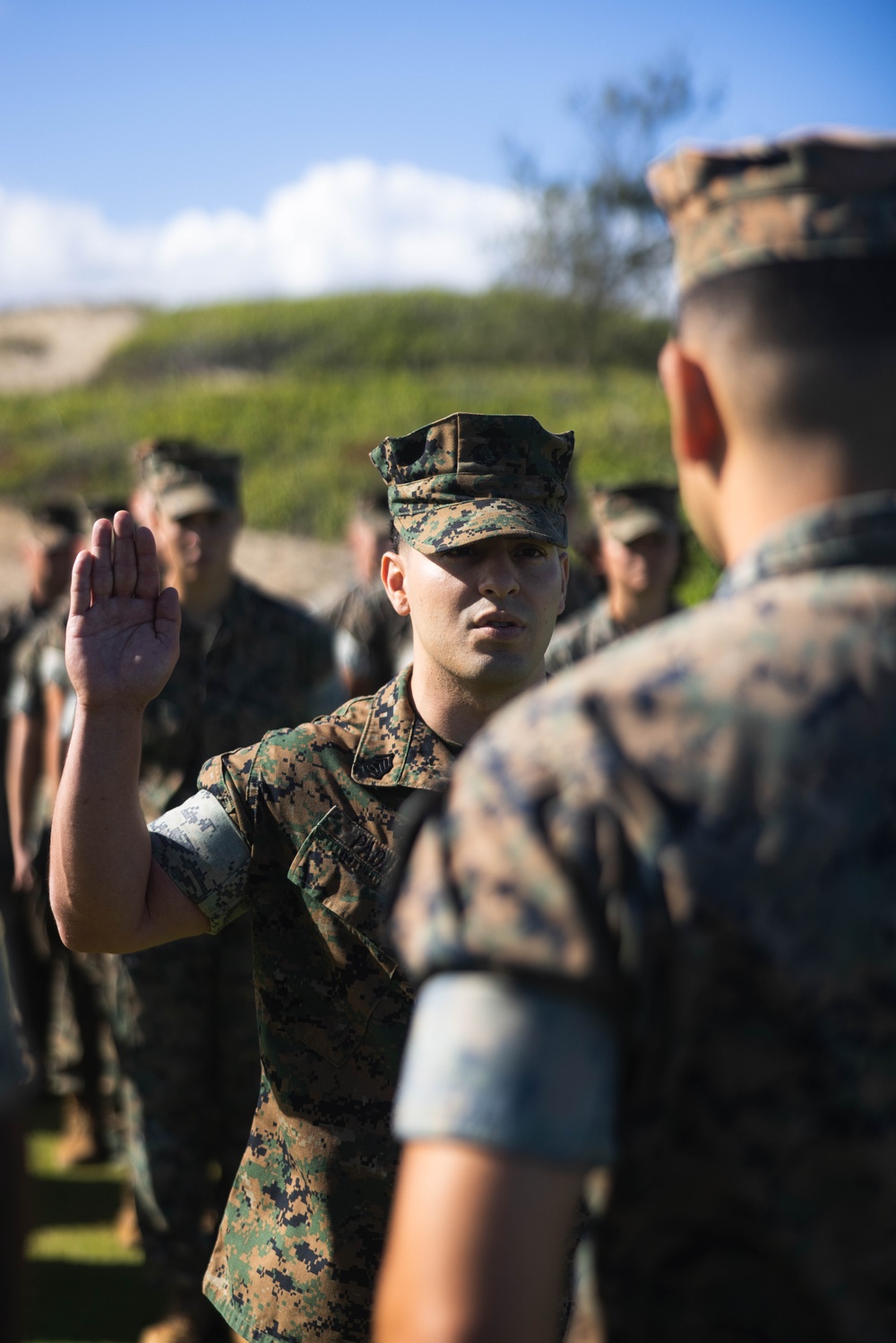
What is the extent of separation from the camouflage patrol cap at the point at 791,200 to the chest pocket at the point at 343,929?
134 cm

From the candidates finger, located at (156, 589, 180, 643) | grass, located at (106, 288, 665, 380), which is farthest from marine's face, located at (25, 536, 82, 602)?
grass, located at (106, 288, 665, 380)

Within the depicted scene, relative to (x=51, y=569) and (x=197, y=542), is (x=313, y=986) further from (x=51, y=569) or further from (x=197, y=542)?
(x=51, y=569)

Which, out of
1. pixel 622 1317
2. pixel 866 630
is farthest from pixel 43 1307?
pixel 866 630

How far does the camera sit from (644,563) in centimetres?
616

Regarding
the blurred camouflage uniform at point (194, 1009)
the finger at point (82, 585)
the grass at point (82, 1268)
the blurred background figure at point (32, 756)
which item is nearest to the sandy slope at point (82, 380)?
the blurred background figure at point (32, 756)

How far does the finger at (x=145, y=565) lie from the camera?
7.99 ft

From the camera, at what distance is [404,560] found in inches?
109

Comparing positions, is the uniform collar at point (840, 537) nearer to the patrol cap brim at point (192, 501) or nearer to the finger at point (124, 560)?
the finger at point (124, 560)

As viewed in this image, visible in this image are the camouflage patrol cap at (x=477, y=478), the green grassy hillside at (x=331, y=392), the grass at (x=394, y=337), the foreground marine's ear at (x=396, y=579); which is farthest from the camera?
the grass at (x=394, y=337)

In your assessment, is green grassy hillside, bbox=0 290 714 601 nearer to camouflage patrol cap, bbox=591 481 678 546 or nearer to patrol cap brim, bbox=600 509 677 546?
camouflage patrol cap, bbox=591 481 678 546

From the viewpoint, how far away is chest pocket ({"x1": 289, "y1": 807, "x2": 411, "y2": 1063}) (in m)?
2.44

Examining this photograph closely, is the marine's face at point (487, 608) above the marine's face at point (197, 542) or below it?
below

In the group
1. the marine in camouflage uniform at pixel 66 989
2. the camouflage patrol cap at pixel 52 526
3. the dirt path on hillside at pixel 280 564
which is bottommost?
the marine in camouflage uniform at pixel 66 989

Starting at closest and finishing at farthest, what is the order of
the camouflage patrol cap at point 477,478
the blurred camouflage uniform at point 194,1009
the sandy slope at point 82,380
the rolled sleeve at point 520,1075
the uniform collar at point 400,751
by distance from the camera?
the rolled sleeve at point 520,1075
the uniform collar at point 400,751
the camouflage patrol cap at point 477,478
the blurred camouflage uniform at point 194,1009
the sandy slope at point 82,380
